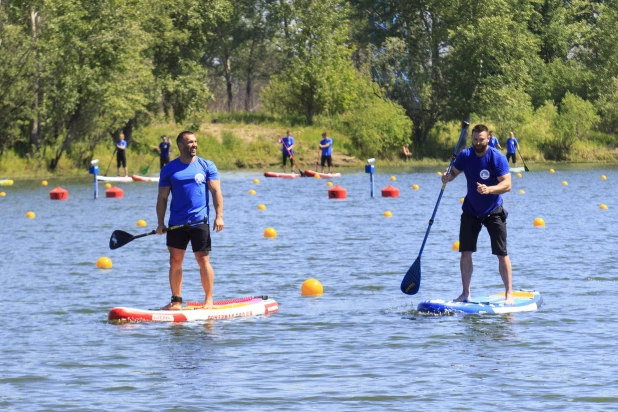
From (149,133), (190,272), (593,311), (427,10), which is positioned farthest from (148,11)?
(593,311)

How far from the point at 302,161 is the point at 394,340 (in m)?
46.6

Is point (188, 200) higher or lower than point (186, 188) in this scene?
lower

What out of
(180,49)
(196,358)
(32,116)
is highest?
(180,49)

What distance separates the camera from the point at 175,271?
39.6ft

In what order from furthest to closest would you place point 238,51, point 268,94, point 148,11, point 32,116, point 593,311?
point 238,51 → point 268,94 → point 148,11 → point 32,116 → point 593,311

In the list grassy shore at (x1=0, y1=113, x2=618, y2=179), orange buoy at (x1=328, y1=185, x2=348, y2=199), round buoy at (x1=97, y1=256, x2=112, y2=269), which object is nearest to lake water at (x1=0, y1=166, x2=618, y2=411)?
round buoy at (x1=97, y1=256, x2=112, y2=269)

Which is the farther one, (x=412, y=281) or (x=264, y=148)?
(x=264, y=148)

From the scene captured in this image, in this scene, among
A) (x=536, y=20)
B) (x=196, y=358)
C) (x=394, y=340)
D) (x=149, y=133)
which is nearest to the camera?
(x=196, y=358)

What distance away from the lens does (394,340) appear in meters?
11.0

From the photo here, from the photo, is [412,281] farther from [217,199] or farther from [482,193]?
[217,199]

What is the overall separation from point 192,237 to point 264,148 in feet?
154

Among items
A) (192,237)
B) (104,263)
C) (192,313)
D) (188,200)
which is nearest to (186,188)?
(188,200)

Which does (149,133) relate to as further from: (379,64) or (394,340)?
(394,340)

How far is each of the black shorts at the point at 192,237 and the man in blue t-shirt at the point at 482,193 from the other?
2466 mm
